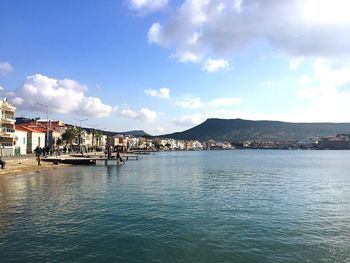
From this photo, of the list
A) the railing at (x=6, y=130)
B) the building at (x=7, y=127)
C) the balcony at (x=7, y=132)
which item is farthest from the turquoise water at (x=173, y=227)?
the building at (x=7, y=127)

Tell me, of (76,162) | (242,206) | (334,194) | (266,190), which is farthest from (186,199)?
(76,162)

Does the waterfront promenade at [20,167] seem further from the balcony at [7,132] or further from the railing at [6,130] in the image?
the railing at [6,130]

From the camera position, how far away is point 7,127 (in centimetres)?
11100

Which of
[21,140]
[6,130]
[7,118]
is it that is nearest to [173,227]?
[6,130]

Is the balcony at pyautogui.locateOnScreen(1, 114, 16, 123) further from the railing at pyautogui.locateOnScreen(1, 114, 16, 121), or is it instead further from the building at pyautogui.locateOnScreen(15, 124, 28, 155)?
the building at pyautogui.locateOnScreen(15, 124, 28, 155)

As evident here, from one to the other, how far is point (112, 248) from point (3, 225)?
33.8 ft

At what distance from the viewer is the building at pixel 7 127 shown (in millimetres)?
106812

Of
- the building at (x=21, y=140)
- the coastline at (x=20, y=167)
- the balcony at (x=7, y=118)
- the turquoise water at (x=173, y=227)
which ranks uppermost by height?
the balcony at (x=7, y=118)

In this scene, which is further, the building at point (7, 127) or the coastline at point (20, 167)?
the building at point (7, 127)

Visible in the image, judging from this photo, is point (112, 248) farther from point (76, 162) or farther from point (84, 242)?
point (76, 162)

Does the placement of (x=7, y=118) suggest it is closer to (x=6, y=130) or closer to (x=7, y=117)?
(x=7, y=117)

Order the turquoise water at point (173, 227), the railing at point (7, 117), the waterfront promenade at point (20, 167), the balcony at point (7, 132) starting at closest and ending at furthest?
the turquoise water at point (173, 227), the waterfront promenade at point (20, 167), the balcony at point (7, 132), the railing at point (7, 117)

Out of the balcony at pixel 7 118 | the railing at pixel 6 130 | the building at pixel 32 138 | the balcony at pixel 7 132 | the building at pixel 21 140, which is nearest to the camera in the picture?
→ the balcony at pixel 7 132

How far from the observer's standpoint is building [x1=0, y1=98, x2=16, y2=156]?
107 metres
